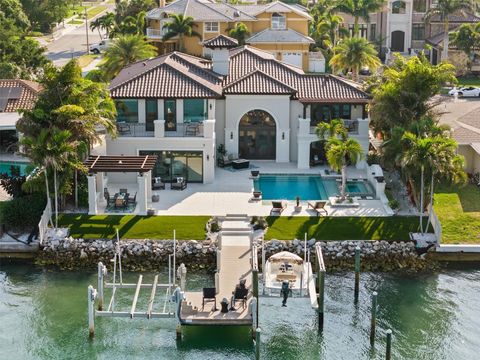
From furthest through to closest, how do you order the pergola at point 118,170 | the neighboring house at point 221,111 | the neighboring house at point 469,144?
the neighboring house at point 469,144 < the neighboring house at point 221,111 < the pergola at point 118,170

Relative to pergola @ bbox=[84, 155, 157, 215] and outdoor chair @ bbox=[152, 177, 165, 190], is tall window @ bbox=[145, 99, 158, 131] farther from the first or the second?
pergola @ bbox=[84, 155, 157, 215]

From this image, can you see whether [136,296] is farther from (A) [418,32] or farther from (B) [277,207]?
(A) [418,32]

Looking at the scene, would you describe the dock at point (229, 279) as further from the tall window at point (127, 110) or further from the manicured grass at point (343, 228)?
the tall window at point (127, 110)

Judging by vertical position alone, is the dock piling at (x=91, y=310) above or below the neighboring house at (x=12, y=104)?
below

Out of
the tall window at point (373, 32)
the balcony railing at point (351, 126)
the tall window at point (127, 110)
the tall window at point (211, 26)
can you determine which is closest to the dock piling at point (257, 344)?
the tall window at point (127, 110)

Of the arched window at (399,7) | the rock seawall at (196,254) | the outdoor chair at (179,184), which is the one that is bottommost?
the rock seawall at (196,254)

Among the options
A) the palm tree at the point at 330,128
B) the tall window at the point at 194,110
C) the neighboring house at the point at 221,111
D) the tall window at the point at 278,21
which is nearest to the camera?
the palm tree at the point at 330,128

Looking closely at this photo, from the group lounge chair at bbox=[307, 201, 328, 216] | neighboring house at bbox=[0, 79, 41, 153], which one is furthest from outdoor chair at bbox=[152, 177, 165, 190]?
neighboring house at bbox=[0, 79, 41, 153]

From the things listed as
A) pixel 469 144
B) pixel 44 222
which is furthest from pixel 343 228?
pixel 44 222
